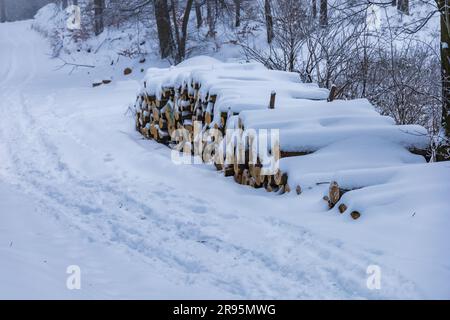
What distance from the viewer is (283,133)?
5.96m

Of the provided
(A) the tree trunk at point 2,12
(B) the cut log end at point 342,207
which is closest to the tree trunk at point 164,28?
(B) the cut log end at point 342,207

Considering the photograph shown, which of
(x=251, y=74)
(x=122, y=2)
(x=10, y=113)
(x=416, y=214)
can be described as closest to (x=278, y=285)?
(x=416, y=214)

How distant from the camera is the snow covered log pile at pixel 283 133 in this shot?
5.66 m

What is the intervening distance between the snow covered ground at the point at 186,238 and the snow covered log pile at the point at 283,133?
27 centimetres

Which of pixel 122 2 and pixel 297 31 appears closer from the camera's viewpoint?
pixel 297 31

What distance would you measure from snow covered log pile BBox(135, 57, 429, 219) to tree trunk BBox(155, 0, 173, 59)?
9588 mm

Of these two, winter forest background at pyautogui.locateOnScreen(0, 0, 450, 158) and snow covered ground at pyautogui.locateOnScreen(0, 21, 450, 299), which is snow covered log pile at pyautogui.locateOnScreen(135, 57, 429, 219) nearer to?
snow covered ground at pyautogui.locateOnScreen(0, 21, 450, 299)

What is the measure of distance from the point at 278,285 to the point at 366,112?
10.5 feet

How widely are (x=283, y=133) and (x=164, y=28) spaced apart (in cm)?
1265

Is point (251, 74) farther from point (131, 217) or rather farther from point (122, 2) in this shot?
point (122, 2)

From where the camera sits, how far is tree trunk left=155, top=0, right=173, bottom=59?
17.2m

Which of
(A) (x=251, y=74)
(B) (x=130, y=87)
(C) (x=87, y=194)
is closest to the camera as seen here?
(C) (x=87, y=194)
